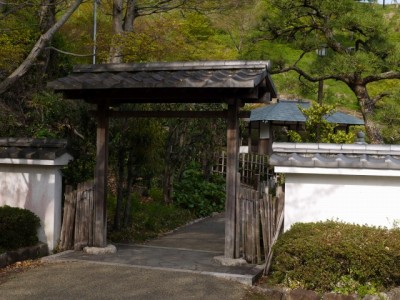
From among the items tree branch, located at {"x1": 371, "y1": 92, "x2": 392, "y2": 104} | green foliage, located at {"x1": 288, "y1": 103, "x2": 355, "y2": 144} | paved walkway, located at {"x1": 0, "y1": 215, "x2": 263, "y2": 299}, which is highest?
tree branch, located at {"x1": 371, "y1": 92, "x2": 392, "y2": 104}

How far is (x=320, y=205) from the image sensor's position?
8.21 m

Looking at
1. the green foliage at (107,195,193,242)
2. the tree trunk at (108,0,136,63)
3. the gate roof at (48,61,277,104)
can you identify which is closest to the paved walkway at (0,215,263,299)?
the green foliage at (107,195,193,242)

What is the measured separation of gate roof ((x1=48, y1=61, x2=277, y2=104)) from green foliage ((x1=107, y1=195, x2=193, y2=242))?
3.28m

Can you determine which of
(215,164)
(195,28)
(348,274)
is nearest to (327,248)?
(348,274)

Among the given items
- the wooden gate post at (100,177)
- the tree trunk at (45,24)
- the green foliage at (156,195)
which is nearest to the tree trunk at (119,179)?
the wooden gate post at (100,177)

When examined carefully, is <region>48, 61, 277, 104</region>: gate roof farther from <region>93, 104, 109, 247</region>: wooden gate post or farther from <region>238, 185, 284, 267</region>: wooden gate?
<region>238, 185, 284, 267</region>: wooden gate

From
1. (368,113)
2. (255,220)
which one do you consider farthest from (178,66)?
(368,113)

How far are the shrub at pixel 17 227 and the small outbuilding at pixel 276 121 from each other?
15725mm

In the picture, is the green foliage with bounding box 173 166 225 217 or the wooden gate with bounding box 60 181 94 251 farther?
the green foliage with bounding box 173 166 225 217

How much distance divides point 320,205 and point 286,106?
18.4 metres

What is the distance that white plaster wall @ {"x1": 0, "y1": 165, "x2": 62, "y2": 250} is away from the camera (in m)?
9.50

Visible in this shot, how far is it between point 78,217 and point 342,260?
4.94 m

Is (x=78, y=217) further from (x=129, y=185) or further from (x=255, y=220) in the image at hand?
(x=255, y=220)

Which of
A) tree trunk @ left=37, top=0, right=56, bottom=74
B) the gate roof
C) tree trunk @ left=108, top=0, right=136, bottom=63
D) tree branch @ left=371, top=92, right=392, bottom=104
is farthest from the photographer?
tree trunk @ left=37, top=0, right=56, bottom=74
